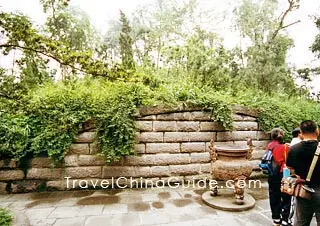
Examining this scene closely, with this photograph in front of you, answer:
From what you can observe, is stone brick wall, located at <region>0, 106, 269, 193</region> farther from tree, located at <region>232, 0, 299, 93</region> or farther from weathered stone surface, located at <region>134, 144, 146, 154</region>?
tree, located at <region>232, 0, 299, 93</region>

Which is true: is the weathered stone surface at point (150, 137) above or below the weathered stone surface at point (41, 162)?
above

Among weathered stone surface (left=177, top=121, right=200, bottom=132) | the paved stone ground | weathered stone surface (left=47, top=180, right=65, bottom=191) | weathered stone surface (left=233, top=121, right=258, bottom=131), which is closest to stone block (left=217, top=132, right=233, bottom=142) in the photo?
weathered stone surface (left=233, top=121, right=258, bottom=131)

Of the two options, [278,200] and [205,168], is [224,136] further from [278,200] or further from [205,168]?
[278,200]

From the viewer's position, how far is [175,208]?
12.0 feet

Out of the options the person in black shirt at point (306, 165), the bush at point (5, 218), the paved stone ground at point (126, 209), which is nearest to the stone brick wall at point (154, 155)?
the paved stone ground at point (126, 209)

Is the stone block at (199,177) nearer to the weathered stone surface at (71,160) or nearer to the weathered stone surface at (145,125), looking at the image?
the weathered stone surface at (145,125)

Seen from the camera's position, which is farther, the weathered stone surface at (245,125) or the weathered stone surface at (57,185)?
the weathered stone surface at (245,125)

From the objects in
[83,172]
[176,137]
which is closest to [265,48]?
[176,137]

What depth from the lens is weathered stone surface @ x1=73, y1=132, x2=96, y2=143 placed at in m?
4.60

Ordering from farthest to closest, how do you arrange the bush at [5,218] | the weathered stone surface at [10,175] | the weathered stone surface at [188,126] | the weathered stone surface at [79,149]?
1. the weathered stone surface at [188,126]
2. the weathered stone surface at [79,149]
3. the weathered stone surface at [10,175]
4. the bush at [5,218]

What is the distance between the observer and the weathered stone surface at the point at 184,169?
16.2ft

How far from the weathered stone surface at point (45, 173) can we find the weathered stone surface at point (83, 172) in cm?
17

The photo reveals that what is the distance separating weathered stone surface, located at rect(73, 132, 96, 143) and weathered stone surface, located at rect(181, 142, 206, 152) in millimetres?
1802

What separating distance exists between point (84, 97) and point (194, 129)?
2.30 metres
